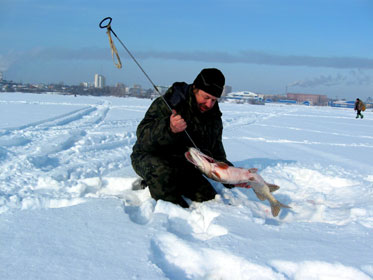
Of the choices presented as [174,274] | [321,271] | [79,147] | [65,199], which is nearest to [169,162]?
[65,199]

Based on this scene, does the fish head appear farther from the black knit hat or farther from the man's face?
the black knit hat

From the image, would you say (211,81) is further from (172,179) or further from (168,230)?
(168,230)

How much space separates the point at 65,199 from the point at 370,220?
8.06ft

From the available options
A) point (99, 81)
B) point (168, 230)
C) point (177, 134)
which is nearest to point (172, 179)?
point (177, 134)

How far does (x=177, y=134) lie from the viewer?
9.37 feet

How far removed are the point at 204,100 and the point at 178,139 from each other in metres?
0.43

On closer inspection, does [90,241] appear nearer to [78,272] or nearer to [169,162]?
[78,272]

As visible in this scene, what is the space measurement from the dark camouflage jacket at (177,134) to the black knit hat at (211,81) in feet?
0.56

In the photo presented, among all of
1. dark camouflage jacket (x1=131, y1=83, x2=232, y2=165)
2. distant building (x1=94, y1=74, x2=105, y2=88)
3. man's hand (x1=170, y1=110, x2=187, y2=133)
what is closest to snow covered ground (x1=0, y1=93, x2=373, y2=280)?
dark camouflage jacket (x1=131, y1=83, x2=232, y2=165)

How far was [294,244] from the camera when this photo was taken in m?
2.04

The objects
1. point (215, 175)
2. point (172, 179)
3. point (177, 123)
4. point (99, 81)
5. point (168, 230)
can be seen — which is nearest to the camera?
point (168, 230)

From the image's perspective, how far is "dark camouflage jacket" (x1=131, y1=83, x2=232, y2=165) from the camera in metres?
2.93

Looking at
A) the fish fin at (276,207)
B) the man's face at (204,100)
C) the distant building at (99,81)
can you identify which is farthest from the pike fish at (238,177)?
the distant building at (99,81)

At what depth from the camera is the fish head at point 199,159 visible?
2.88 m
